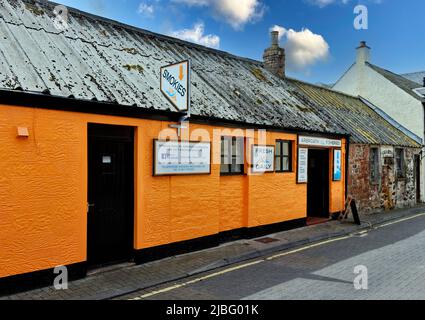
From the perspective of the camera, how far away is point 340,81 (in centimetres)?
2403

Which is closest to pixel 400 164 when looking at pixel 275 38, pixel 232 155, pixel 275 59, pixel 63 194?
pixel 275 59

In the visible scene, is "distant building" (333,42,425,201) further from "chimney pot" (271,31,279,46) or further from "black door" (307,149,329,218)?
"black door" (307,149,329,218)

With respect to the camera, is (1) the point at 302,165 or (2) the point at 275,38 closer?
(1) the point at 302,165

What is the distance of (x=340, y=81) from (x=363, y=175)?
10.0 metres

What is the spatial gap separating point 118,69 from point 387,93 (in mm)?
18331

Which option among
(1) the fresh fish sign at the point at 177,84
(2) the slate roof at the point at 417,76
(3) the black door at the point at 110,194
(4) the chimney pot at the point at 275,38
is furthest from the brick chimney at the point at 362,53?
(3) the black door at the point at 110,194

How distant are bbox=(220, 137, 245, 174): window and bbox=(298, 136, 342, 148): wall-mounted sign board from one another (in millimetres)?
2833

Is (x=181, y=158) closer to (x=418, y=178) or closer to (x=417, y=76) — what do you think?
(x=418, y=178)

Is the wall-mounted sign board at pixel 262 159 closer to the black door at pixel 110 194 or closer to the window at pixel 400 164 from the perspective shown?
the black door at pixel 110 194

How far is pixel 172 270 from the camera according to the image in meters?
7.41

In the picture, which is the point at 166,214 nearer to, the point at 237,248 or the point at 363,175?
the point at 237,248

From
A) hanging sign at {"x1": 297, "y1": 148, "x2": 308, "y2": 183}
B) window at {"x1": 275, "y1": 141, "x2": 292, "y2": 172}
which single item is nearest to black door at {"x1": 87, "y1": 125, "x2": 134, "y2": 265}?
window at {"x1": 275, "y1": 141, "x2": 292, "y2": 172}

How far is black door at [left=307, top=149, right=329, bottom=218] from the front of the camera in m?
14.3

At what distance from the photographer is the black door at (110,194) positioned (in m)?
7.32
